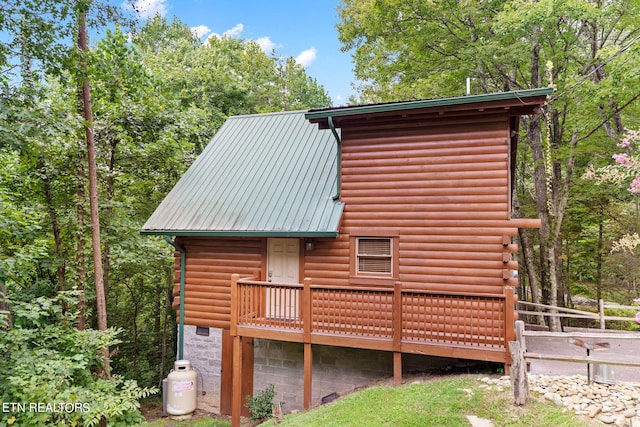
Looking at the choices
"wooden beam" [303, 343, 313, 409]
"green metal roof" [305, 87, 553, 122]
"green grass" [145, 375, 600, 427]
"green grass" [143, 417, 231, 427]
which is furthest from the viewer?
"green grass" [143, 417, 231, 427]

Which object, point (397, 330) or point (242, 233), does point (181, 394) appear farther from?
point (397, 330)

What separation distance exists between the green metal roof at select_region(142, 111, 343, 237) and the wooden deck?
1435 mm

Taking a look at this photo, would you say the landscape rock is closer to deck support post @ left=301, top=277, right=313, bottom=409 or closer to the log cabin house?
the log cabin house

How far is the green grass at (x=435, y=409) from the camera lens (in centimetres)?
469

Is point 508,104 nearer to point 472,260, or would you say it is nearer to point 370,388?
point 472,260

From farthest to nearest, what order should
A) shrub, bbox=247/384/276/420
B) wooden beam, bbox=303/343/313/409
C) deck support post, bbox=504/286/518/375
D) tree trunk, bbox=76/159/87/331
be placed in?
tree trunk, bbox=76/159/87/331 < shrub, bbox=247/384/276/420 < wooden beam, bbox=303/343/313/409 < deck support post, bbox=504/286/518/375

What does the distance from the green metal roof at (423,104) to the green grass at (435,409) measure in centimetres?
489

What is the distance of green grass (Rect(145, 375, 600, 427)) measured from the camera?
15.4 ft

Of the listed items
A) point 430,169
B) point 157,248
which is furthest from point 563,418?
point 157,248

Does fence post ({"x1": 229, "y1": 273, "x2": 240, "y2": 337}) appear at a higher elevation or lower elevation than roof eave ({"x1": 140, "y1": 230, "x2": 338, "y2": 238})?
lower

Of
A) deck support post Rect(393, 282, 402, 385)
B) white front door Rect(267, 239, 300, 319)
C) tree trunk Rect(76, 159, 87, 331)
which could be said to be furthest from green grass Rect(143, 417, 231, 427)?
deck support post Rect(393, 282, 402, 385)

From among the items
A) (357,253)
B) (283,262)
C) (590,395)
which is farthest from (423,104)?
(590,395)

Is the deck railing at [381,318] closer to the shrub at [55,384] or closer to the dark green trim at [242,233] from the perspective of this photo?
the dark green trim at [242,233]

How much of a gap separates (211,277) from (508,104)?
7497mm
